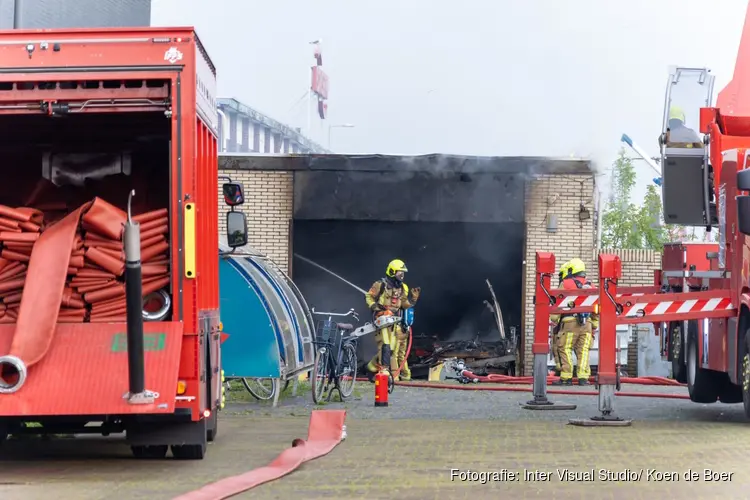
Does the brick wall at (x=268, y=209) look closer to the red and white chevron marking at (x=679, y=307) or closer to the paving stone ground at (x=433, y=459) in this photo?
the paving stone ground at (x=433, y=459)

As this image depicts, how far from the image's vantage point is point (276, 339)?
50.2 feet

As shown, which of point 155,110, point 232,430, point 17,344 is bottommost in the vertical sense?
point 232,430

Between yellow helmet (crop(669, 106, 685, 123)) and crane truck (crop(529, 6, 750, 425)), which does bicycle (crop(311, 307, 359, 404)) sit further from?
yellow helmet (crop(669, 106, 685, 123))

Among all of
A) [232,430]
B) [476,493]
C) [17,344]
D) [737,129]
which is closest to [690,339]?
[737,129]

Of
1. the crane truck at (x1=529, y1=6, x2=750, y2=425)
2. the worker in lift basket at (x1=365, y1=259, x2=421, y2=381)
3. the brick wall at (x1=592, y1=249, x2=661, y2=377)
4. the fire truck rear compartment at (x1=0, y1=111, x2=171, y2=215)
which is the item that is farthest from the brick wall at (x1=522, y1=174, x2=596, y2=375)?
the fire truck rear compartment at (x1=0, y1=111, x2=171, y2=215)

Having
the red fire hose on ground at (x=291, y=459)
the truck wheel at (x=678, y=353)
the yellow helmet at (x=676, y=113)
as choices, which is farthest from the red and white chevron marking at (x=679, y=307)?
the truck wheel at (x=678, y=353)

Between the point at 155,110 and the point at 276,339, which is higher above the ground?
the point at 155,110

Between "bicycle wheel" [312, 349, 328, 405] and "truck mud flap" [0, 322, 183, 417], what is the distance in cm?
662

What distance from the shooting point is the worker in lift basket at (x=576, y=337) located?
19891 mm

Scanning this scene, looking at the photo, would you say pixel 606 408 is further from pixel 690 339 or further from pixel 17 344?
pixel 17 344

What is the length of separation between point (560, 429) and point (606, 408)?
0.69m

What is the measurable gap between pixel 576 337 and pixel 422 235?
5.55m

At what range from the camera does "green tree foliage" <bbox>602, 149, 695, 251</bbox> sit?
39.1m

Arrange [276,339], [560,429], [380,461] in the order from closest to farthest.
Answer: [380,461] < [560,429] < [276,339]
